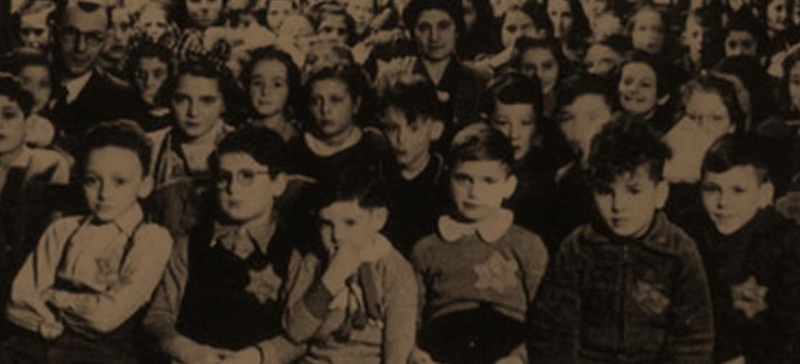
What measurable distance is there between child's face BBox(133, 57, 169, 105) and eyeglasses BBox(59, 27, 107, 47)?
78 mm

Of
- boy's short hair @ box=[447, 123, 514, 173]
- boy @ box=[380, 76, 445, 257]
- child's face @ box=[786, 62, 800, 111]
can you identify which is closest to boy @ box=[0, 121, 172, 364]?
boy @ box=[380, 76, 445, 257]

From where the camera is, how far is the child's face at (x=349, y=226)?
1712mm

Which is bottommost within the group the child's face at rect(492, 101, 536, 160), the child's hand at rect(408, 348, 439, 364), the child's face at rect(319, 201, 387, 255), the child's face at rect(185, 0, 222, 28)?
the child's hand at rect(408, 348, 439, 364)

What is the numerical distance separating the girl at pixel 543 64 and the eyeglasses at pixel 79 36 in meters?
0.64

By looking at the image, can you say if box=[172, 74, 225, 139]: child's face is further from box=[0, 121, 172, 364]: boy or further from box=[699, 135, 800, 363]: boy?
box=[699, 135, 800, 363]: boy

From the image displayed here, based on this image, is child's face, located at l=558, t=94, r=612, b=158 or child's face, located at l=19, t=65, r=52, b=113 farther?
child's face, located at l=19, t=65, r=52, b=113

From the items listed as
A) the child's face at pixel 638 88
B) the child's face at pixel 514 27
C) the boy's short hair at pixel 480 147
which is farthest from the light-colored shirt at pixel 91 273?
the child's face at pixel 638 88

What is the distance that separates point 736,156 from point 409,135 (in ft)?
1.57

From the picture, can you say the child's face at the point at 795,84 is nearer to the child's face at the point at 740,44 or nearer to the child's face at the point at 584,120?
the child's face at the point at 740,44

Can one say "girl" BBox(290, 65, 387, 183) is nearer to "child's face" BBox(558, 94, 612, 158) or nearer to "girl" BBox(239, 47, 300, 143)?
"girl" BBox(239, 47, 300, 143)

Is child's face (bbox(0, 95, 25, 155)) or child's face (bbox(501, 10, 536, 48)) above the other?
child's face (bbox(501, 10, 536, 48))

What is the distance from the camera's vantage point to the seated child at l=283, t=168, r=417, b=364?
→ 170 cm

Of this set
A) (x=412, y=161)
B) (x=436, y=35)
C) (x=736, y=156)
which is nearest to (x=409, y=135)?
(x=412, y=161)

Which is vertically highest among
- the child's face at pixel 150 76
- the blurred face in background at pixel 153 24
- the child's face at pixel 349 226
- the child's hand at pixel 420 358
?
the blurred face in background at pixel 153 24
